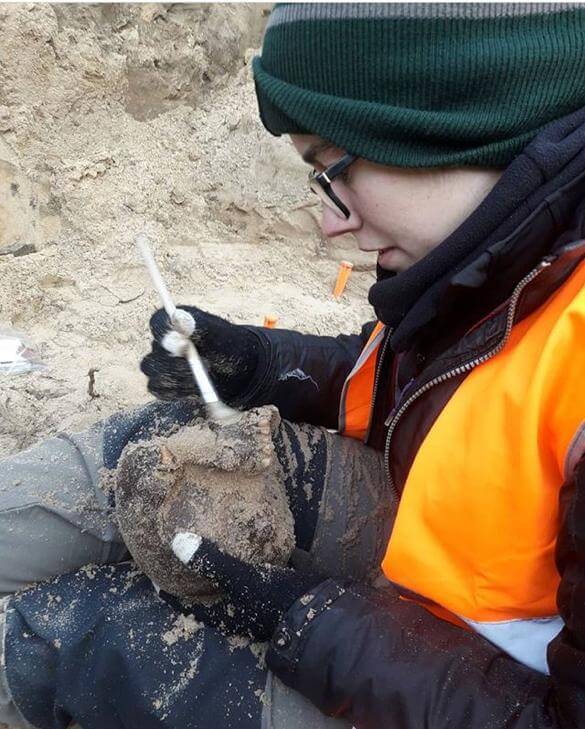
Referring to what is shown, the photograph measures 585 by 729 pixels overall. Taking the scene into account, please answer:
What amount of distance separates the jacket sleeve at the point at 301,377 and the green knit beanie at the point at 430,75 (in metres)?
0.68

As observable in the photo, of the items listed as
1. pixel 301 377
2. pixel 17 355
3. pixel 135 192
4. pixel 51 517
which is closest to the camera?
pixel 51 517

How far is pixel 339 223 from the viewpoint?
3.76ft

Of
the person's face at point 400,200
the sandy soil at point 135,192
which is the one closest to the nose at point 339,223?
the person's face at point 400,200

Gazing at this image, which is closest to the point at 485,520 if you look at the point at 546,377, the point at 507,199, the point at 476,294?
the point at 546,377

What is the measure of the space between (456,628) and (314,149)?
0.78m

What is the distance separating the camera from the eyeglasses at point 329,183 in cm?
106

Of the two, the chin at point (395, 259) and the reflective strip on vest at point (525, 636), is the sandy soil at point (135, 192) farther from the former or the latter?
the reflective strip on vest at point (525, 636)

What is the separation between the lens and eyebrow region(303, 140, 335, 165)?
1081 millimetres

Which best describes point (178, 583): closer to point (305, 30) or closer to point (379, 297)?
point (379, 297)

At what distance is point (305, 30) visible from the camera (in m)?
0.98

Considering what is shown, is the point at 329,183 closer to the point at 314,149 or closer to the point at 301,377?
the point at 314,149

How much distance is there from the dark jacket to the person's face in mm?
59

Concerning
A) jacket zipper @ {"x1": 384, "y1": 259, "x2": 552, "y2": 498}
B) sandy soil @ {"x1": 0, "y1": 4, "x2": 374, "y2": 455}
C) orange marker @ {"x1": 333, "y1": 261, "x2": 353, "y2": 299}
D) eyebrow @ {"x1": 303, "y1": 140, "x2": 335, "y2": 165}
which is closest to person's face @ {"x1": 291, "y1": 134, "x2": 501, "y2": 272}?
eyebrow @ {"x1": 303, "y1": 140, "x2": 335, "y2": 165}

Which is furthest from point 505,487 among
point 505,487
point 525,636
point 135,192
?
point 135,192
